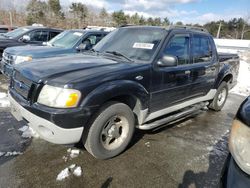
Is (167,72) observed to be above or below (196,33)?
below

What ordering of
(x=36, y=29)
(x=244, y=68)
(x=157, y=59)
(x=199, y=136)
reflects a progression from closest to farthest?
(x=157, y=59) → (x=199, y=136) → (x=36, y=29) → (x=244, y=68)

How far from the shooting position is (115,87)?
2979 millimetres

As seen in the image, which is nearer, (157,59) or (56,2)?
(157,59)

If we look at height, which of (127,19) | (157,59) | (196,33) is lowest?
(157,59)

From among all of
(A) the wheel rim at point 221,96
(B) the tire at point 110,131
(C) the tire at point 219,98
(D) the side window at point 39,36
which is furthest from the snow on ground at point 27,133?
(D) the side window at point 39,36

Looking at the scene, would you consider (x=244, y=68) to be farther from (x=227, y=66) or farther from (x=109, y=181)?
(x=109, y=181)

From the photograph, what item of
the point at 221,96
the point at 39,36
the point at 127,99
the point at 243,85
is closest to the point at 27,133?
the point at 127,99

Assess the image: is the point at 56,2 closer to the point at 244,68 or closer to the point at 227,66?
the point at 244,68

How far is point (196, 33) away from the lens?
15.2 feet

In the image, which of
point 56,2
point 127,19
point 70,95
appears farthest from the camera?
point 127,19

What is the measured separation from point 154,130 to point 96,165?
5.12 ft

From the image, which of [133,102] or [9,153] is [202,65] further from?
[9,153]

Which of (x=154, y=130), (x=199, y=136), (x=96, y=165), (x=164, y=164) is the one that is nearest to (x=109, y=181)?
(x=96, y=165)

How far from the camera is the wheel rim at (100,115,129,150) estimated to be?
10.5 ft
